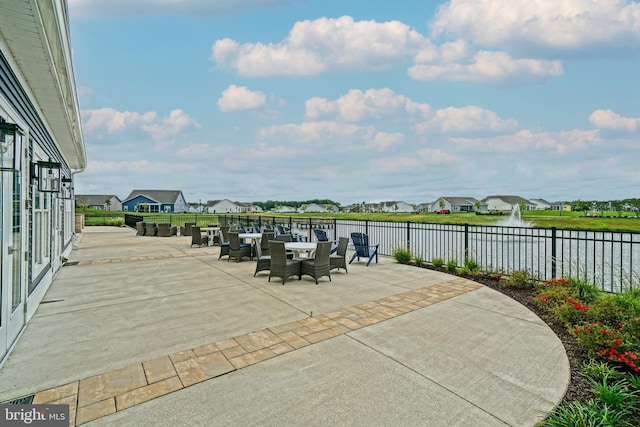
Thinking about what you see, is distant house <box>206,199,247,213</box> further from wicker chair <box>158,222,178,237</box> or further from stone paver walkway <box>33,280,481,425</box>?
stone paver walkway <box>33,280,481,425</box>

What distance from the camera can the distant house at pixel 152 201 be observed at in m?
59.4

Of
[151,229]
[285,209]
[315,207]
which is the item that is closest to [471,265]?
[151,229]

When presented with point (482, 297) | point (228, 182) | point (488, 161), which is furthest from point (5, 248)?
point (228, 182)

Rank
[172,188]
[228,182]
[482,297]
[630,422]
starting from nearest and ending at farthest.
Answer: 1. [630,422]
2. [482,297]
3. [228,182]
4. [172,188]

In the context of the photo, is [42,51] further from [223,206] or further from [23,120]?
[223,206]

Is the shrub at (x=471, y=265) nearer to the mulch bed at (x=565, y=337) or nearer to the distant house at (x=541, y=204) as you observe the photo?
the mulch bed at (x=565, y=337)

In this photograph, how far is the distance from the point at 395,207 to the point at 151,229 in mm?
82641

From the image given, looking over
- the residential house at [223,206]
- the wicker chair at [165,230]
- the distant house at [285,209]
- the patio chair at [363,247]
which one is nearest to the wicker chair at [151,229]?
the wicker chair at [165,230]

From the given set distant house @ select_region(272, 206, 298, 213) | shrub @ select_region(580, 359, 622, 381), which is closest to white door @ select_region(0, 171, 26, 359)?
shrub @ select_region(580, 359, 622, 381)

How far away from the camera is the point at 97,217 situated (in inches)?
1388

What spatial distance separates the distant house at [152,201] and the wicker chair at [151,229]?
45817mm

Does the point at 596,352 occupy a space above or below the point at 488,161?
below

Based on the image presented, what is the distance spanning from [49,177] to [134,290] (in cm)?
332

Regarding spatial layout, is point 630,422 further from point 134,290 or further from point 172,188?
point 172,188
